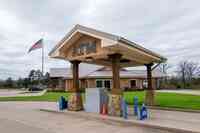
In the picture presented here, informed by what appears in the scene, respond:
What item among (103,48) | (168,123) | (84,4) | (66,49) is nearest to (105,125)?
(168,123)

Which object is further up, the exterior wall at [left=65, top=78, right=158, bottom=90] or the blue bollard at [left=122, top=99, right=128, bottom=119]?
the exterior wall at [left=65, top=78, right=158, bottom=90]

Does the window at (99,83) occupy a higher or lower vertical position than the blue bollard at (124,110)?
higher

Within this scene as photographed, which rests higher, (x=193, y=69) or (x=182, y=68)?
(x=182, y=68)

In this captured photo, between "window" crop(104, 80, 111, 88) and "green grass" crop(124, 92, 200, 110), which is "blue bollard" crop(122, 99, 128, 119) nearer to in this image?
"green grass" crop(124, 92, 200, 110)

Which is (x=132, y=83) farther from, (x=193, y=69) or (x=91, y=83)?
(x=193, y=69)

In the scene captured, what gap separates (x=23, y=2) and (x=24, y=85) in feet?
188

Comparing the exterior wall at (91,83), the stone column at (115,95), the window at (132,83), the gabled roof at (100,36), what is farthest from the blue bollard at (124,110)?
the window at (132,83)

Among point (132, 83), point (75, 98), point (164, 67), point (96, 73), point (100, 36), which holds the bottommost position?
point (75, 98)

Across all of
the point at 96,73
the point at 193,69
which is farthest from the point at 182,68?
the point at 96,73

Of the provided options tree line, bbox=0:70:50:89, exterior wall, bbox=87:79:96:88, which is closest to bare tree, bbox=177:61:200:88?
exterior wall, bbox=87:79:96:88

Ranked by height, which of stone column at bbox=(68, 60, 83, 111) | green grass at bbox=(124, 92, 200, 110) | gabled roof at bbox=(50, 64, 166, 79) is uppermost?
gabled roof at bbox=(50, 64, 166, 79)

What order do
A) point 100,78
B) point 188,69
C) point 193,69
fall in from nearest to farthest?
point 100,78 < point 188,69 < point 193,69

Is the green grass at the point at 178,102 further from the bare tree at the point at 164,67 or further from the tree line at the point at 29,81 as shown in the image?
the tree line at the point at 29,81

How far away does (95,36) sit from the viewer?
1071 centimetres
